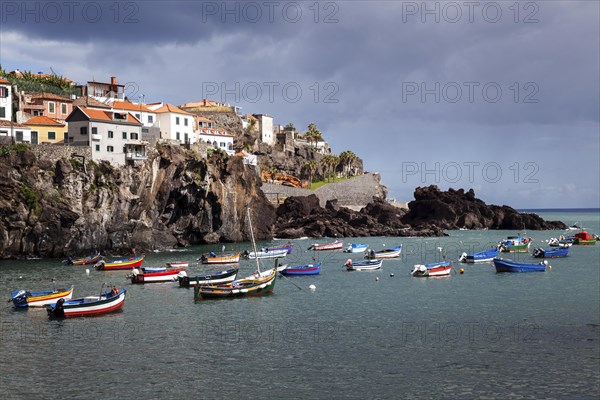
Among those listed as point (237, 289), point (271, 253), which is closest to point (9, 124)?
point (271, 253)

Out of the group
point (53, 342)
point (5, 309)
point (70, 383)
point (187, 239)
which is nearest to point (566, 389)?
point (70, 383)

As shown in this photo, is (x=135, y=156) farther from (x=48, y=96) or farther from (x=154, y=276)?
(x=154, y=276)

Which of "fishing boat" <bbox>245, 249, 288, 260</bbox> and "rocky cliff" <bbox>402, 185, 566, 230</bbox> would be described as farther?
"rocky cliff" <bbox>402, 185, 566, 230</bbox>

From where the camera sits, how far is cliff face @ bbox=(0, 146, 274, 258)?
85.9m

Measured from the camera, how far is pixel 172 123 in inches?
4867

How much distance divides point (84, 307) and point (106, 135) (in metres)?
54.8

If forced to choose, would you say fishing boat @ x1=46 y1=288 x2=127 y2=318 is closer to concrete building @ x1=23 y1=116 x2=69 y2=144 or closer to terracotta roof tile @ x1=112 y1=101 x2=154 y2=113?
concrete building @ x1=23 y1=116 x2=69 y2=144

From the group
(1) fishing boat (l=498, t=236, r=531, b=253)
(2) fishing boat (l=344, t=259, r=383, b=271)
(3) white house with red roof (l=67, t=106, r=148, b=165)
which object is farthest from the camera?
(1) fishing boat (l=498, t=236, r=531, b=253)

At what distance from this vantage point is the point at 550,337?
43219 mm

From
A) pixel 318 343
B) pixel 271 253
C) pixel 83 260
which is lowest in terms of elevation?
pixel 318 343

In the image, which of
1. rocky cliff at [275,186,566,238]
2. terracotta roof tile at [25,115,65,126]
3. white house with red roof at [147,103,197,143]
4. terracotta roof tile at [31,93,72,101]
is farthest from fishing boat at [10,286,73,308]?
rocky cliff at [275,186,566,238]

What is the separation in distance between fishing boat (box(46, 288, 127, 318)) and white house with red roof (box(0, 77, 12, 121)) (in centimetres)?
5781

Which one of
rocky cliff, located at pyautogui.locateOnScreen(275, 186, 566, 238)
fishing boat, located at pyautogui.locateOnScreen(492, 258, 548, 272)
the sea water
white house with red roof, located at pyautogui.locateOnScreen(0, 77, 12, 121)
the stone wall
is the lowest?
the sea water

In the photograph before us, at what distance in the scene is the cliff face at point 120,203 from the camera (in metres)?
85.9
